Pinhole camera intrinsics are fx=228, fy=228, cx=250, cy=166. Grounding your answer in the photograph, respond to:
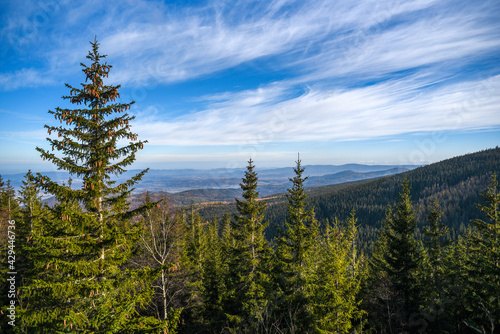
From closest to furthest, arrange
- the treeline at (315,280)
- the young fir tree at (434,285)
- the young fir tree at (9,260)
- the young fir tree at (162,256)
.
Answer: the young fir tree at (162,256), the treeline at (315,280), the young fir tree at (9,260), the young fir tree at (434,285)

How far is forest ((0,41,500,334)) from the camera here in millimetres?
7078

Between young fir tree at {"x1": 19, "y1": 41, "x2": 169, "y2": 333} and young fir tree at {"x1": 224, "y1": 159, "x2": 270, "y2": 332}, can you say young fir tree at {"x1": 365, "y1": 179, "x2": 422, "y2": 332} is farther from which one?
young fir tree at {"x1": 19, "y1": 41, "x2": 169, "y2": 333}

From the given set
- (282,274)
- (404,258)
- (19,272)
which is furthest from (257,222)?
(19,272)

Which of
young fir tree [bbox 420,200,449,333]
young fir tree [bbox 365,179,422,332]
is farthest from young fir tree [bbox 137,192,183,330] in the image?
young fir tree [bbox 420,200,449,333]

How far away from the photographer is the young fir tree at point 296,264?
1530 cm

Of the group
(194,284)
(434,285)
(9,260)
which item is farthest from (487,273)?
(9,260)

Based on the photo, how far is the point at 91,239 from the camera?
7641mm

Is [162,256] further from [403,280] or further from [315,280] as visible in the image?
[403,280]

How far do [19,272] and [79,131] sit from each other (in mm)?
17165

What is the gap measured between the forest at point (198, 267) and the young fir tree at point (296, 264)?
82mm

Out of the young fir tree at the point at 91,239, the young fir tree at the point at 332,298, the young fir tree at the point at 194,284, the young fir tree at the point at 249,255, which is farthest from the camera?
the young fir tree at the point at 194,284

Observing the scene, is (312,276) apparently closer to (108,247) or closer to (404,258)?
(404,258)

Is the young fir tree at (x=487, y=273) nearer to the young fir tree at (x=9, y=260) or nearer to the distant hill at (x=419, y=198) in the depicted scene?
the young fir tree at (x=9, y=260)

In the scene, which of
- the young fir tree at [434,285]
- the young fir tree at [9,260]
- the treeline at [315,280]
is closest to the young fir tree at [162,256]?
the treeline at [315,280]
